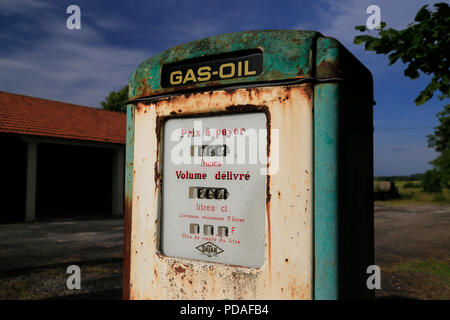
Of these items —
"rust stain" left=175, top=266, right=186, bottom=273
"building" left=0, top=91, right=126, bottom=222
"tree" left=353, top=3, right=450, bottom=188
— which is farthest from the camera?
"building" left=0, top=91, right=126, bottom=222

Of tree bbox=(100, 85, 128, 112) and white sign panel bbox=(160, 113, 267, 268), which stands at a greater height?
tree bbox=(100, 85, 128, 112)

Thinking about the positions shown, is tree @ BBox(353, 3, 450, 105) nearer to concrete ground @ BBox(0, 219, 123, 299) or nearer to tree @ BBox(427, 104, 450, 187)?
concrete ground @ BBox(0, 219, 123, 299)

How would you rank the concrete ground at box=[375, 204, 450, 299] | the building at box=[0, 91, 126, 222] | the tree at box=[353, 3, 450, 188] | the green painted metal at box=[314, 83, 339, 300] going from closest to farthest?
the green painted metal at box=[314, 83, 339, 300]
the tree at box=[353, 3, 450, 188]
the concrete ground at box=[375, 204, 450, 299]
the building at box=[0, 91, 126, 222]

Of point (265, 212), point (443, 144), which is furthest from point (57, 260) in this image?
point (443, 144)

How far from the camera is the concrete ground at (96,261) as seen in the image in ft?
14.9

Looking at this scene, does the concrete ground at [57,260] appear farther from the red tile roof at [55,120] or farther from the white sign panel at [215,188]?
the red tile roof at [55,120]

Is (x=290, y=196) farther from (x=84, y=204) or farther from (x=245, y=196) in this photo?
(x=84, y=204)

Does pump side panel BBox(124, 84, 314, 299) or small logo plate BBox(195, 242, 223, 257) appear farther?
small logo plate BBox(195, 242, 223, 257)

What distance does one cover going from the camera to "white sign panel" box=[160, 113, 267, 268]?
155 cm

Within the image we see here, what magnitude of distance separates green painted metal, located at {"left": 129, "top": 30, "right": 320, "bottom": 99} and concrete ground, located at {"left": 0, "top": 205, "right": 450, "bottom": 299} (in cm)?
318

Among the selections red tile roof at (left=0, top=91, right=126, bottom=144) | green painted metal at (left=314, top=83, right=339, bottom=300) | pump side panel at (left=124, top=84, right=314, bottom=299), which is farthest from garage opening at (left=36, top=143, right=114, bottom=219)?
green painted metal at (left=314, top=83, right=339, bottom=300)

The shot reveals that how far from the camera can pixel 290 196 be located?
1.42m

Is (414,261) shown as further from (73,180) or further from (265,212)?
(73,180)

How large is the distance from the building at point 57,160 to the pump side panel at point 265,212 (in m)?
11.1
